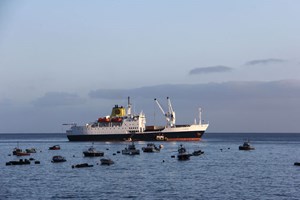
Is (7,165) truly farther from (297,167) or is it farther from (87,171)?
(297,167)

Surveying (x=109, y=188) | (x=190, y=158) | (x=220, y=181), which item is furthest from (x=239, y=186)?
(x=190, y=158)

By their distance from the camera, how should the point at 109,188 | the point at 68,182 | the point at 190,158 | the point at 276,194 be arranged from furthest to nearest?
the point at 190,158
the point at 68,182
the point at 109,188
the point at 276,194

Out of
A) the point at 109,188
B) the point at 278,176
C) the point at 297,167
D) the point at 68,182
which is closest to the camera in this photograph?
the point at 109,188

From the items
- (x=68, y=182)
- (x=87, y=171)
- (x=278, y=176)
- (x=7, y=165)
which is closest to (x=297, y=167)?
(x=278, y=176)

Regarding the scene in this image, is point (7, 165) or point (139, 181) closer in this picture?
point (139, 181)

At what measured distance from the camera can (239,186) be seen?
81.7 m

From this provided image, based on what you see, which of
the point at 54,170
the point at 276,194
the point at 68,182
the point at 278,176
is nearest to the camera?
the point at 276,194

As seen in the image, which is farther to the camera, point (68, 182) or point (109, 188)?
point (68, 182)

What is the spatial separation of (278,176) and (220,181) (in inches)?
563

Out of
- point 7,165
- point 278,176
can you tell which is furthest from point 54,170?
point 278,176

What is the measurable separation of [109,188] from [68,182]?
32.0ft

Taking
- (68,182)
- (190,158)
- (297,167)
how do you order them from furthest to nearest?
(190,158) → (297,167) → (68,182)

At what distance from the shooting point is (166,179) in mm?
90000

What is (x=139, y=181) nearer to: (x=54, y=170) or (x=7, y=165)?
(x=54, y=170)
